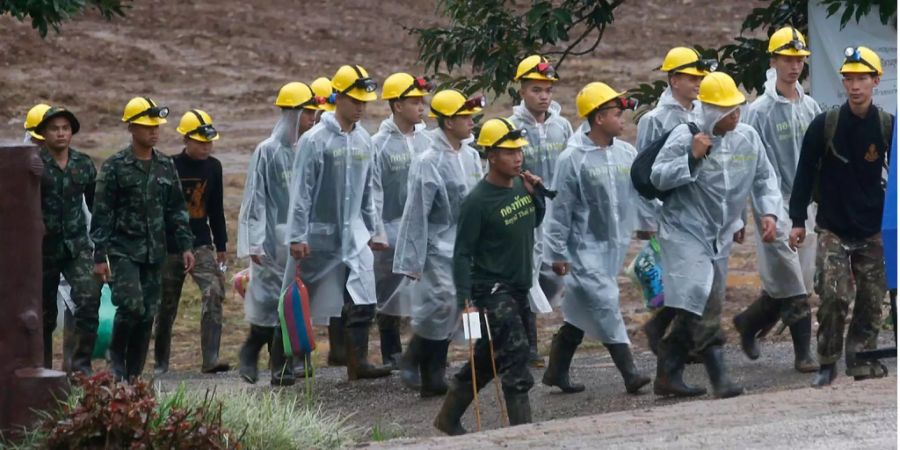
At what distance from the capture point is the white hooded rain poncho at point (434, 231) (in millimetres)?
12883

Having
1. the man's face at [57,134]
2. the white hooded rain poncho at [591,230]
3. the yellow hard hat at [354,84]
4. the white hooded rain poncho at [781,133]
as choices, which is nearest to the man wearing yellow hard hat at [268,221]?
the yellow hard hat at [354,84]

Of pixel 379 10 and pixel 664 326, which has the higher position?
pixel 379 10

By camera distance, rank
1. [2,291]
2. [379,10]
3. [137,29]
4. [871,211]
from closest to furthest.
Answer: [2,291] < [871,211] < [137,29] < [379,10]

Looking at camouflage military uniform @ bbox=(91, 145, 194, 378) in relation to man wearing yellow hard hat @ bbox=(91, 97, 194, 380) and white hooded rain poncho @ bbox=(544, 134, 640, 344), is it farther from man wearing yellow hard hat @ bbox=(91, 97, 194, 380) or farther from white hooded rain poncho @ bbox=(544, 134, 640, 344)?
white hooded rain poncho @ bbox=(544, 134, 640, 344)

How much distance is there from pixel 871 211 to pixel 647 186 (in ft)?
4.19

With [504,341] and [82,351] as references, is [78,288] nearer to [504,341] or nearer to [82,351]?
[82,351]

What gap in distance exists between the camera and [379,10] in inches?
1446

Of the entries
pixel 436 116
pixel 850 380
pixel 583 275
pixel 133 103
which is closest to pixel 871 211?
pixel 850 380

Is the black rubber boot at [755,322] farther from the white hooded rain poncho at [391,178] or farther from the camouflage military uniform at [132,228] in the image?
the camouflage military uniform at [132,228]

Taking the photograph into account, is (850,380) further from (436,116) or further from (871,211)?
(436,116)

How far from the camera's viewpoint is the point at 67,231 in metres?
12.5

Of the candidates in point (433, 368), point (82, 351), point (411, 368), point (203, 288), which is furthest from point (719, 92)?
point (203, 288)

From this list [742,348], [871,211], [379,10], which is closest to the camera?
[871,211]

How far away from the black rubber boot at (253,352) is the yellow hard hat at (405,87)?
5.96 ft
